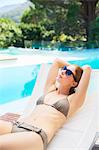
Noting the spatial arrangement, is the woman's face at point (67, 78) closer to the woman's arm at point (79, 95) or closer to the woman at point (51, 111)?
the woman at point (51, 111)

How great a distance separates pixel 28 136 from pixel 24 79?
5.15 meters

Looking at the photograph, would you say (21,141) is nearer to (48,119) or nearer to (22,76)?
(48,119)

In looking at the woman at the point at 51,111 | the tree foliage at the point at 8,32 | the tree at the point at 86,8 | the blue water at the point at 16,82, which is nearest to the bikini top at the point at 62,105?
the woman at the point at 51,111

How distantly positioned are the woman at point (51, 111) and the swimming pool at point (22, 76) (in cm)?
331

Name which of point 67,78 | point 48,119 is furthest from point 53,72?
point 48,119

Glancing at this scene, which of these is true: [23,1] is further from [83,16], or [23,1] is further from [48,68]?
[48,68]

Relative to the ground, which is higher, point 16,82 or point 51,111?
point 51,111

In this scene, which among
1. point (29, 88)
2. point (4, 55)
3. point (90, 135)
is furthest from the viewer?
point (4, 55)

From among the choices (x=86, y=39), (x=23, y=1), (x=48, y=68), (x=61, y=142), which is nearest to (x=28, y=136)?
(x=61, y=142)

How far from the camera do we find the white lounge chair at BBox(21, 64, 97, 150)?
231 cm

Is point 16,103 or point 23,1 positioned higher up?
point 23,1

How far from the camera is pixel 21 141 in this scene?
2082 millimetres

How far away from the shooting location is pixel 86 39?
7668 millimetres

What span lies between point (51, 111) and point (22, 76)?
488cm
